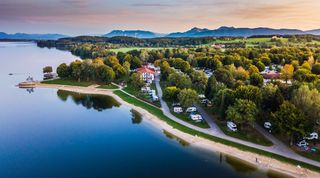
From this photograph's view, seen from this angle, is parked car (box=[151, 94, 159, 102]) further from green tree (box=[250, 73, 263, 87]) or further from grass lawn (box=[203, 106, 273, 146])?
green tree (box=[250, 73, 263, 87])

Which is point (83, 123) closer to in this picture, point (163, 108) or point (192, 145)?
point (163, 108)

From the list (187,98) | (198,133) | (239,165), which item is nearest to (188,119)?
(187,98)

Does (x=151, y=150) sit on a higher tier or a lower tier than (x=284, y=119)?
lower

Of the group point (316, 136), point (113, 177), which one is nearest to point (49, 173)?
point (113, 177)

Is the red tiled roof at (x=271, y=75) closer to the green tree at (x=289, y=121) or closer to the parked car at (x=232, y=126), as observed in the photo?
the parked car at (x=232, y=126)

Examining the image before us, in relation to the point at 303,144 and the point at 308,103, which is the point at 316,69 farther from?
the point at 303,144

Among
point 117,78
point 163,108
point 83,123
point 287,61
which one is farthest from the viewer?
point 287,61
